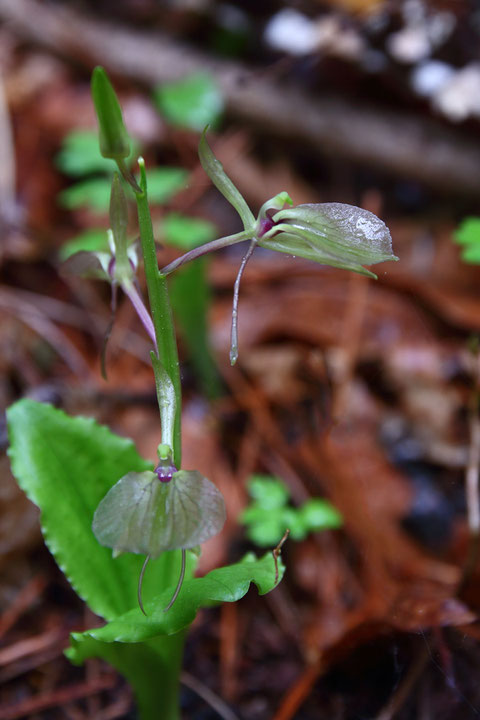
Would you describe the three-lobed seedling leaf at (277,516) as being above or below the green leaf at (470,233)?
below

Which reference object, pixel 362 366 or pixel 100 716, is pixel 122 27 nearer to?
pixel 362 366

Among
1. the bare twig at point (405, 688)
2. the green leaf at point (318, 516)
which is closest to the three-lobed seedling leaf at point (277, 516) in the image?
the green leaf at point (318, 516)

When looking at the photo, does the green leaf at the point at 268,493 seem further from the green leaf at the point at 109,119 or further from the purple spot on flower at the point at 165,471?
the green leaf at the point at 109,119

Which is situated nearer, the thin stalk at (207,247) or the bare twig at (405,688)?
the thin stalk at (207,247)

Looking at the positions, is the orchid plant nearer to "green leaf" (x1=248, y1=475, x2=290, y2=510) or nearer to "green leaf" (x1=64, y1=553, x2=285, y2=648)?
"green leaf" (x1=64, y1=553, x2=285, y2=648)

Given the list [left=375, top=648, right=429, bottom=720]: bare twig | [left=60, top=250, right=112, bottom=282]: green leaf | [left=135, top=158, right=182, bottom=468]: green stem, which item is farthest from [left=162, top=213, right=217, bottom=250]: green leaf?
Answer: [left=375, top=648, right=429, bottom=720]: bare twig

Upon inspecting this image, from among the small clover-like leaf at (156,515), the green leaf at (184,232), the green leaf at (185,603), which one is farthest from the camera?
the green leaf at (184,232)
